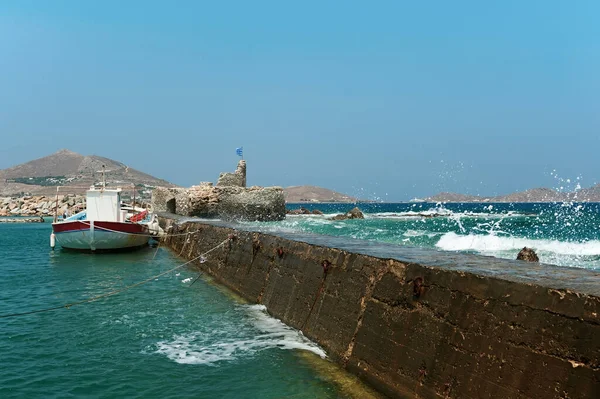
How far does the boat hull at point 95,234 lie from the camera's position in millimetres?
20406

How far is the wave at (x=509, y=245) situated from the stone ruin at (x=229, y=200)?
47.6 feet

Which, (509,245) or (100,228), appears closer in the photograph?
(100,228)

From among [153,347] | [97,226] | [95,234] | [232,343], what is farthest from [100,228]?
[232,343]

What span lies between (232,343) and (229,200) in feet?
85.6

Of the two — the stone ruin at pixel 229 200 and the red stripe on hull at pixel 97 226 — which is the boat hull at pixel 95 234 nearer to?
the red stripe on hull at pixel 97 226

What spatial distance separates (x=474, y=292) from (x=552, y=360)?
1.01m

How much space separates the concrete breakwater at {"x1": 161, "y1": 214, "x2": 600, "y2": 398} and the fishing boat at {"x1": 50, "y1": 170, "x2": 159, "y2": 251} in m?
14.4

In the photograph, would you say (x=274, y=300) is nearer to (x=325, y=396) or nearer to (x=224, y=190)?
(x=325, y=396)

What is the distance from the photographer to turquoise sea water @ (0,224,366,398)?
576 cm

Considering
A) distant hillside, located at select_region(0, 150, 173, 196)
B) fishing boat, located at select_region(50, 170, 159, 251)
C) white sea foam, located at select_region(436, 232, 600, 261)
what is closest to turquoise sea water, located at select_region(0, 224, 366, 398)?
fishing boat, located at select_region(50, 170, 159, 251)

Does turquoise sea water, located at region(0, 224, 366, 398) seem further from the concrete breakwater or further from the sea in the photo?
the concrete breakwater

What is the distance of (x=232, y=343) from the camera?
7.52m

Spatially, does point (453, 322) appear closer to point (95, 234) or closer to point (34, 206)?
point (95, 234)

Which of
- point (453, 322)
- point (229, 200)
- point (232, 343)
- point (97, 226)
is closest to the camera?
point (453, 322)
